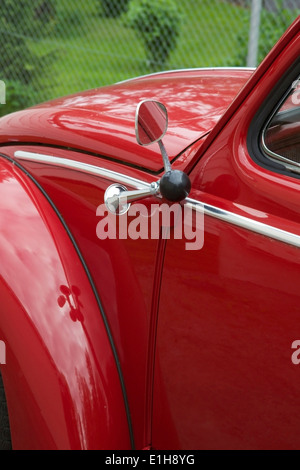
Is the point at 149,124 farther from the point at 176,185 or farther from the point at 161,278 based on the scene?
the point at 161,278

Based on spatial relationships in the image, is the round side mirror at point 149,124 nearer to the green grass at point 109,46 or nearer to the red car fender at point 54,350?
the red car fender at point 54,350

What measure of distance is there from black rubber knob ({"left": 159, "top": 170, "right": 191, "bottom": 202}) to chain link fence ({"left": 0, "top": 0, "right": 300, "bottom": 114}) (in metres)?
4.34

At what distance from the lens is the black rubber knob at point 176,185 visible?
1.71 meters

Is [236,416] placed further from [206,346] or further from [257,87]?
[257,87]

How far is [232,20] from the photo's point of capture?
32.8 feet

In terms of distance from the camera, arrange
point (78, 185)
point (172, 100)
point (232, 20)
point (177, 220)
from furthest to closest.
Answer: point (232, 20), point (172, 100), point (78, 185), point (177, 220)

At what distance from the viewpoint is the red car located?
164 cm

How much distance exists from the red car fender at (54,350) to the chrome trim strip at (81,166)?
0.67 ft

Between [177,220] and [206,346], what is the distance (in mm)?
331

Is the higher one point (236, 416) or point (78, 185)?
point (78, 185)

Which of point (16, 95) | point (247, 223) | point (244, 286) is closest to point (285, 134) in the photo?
point (247, 223)

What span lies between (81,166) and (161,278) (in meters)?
0.45

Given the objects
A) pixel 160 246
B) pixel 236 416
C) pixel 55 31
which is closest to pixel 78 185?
pixel 160 246

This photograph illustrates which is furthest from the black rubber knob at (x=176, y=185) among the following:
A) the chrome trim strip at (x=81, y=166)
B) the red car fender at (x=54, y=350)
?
the red car fender at (x=54, y=350)
